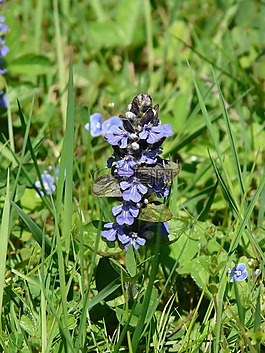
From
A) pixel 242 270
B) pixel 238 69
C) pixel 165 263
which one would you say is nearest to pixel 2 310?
pixel 165 263

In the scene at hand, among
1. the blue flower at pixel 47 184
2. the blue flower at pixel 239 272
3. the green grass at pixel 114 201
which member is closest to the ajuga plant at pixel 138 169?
the green grass at pixel 114 201

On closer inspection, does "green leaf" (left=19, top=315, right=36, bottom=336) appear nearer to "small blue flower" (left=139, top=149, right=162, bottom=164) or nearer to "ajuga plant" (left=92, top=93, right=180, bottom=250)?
"ajuga plant" (left=92, top=93, right=180, bottom=250)

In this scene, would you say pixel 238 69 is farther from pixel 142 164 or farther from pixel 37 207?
pixel 142 164

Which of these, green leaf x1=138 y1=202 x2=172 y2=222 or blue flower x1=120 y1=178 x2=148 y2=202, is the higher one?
blue flower x1=120 y1=178 x2=148 y2=202

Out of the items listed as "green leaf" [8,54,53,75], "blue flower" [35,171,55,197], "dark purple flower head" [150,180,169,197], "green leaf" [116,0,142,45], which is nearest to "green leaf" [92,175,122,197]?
"dark purple flower head" [150,180,169,197]

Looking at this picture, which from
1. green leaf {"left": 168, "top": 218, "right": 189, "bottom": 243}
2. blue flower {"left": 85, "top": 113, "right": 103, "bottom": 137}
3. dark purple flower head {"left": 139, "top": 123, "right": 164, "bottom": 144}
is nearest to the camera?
dark purple flower head {"left": 139, "top": 123, "right": 164, "bottom": 144}

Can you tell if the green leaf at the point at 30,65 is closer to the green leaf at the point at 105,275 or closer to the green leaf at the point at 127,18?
the green leaf at the point at 127,18

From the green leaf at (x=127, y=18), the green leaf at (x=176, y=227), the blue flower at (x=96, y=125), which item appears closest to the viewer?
the green leaf at (x=176, y=227)

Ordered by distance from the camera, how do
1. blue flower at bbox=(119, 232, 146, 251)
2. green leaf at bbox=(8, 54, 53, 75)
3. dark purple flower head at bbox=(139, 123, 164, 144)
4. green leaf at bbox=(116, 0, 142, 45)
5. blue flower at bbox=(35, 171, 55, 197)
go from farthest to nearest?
green leaf at bbox=(116, 0, 142, 45), green leaf at bbox=(8, 54, 53, 75), blue flower at bbox=(35, 171, 55, 197), blue flower at bbox=(119, 232, 146, 251), dark purple flower head at bbox=(139, 123, 164, 144)
